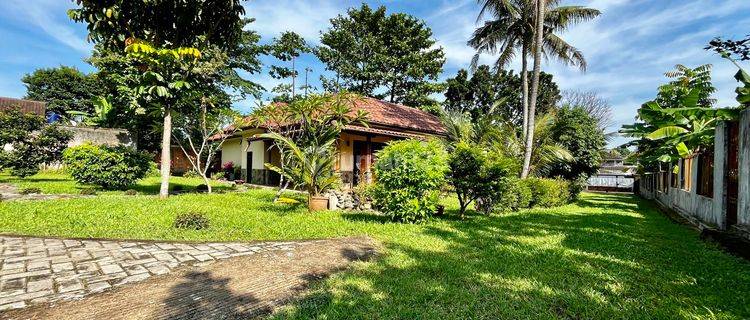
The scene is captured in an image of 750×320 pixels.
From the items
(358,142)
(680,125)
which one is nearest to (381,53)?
(358,142)

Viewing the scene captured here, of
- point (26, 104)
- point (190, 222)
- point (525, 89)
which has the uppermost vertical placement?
point (26, 104)

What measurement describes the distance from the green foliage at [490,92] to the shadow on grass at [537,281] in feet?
92.8

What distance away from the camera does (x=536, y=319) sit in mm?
3102

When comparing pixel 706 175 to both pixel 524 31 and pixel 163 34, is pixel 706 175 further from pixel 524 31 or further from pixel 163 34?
pixel 163 34

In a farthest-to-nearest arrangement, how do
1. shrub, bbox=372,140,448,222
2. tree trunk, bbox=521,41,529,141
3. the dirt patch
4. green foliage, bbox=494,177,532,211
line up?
tree trunk, bbox=521,41,529,141 < green foliage, bbox=494,177,532,211 < shrub, bbox=372,140,448,222 < the dirt patch

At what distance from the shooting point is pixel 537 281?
4.05 meters

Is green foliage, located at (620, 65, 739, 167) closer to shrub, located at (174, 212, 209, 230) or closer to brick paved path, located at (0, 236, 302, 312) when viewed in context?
brick paved path, located at (0, 236, 302, 312)

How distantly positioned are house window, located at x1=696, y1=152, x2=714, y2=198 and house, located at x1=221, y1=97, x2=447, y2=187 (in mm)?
8053

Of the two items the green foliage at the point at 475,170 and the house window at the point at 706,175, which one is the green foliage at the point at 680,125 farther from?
the green foliage at the point at 475,170

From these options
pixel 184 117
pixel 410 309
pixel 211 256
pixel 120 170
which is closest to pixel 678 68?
pixel 410 309

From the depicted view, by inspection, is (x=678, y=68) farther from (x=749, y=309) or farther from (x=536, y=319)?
(x=536, y=319)

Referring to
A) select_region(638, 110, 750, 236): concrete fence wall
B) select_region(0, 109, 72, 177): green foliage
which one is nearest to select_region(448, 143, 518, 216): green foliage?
select_region(638, 110, 750, 236): concrete fence wall

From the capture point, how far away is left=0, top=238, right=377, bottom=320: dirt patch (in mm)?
3010

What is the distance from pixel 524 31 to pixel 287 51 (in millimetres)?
17613
